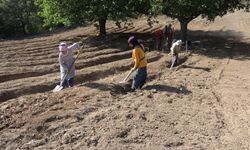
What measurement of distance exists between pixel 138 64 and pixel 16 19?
2173cm

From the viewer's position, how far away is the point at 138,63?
12.6 metres

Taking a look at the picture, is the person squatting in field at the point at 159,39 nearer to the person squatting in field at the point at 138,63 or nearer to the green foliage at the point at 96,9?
the green foliage at the point at 96,9

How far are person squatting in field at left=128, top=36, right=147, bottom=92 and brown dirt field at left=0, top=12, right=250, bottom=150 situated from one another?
258 millimetres

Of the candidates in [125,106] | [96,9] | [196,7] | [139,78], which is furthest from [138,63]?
[96,9]

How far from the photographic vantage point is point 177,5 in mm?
22078

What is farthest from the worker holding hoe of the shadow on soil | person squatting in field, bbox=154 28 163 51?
person squatting in field, bbox=154 28 163 51

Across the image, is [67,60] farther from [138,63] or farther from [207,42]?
[207,42]

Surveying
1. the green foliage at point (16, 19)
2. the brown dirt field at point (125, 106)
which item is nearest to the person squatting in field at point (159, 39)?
the brown dirt field at point (125, 106)

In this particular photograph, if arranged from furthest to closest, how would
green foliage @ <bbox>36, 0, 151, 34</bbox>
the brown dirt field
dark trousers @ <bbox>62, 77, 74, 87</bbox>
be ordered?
1. green foliage @ <bbox>36, 0, 151, 34</bbox>
2. dark trousers @ <bbox>62, 77, 74, 87</bbox>
3. the brown dirt field

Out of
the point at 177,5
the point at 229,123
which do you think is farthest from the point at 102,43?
the point at 229,123

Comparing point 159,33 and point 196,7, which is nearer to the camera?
point 159,33

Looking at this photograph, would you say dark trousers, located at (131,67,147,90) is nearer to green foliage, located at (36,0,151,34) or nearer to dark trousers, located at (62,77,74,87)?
dark trousers, located at (62,77,74,87)

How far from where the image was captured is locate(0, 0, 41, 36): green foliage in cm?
3198

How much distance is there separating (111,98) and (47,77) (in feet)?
16.6
